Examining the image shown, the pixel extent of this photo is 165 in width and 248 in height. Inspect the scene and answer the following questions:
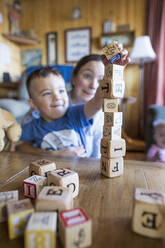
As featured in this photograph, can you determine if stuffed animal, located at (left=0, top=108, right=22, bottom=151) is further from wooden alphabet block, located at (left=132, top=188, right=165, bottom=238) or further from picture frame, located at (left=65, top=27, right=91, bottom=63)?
picture frame, located at (left=65, top=27, right=91, bottom=63)

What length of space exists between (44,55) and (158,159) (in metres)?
2.88

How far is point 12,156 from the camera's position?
785mm

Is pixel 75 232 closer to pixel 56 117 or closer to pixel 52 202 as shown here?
pixel 52 202

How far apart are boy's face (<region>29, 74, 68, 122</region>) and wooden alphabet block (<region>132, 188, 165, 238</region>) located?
701 mm

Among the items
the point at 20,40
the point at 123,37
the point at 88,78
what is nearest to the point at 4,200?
the point at 88,78

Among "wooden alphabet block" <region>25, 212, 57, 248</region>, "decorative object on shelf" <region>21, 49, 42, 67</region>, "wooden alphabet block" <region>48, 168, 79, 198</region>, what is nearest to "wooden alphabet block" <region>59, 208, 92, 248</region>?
"wooden alphabet block" <region>25, 212, 57, 248</region>

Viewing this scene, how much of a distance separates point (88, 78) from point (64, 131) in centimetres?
35

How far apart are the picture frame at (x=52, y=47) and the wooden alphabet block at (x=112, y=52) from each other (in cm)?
314

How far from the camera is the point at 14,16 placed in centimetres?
339

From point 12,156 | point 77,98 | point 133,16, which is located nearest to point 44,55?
point 133,16

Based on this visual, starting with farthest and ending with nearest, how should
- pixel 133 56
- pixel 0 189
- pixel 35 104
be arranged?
pixel 133 56
pixel 35 104
pixel 0 189

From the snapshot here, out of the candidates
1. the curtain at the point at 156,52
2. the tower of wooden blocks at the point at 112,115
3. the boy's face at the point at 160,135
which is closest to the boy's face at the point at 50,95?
the tower of wooden blocks at the point at 112,115

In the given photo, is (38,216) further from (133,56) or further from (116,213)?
(133,56)

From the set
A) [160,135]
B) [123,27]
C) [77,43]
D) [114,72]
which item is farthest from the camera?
[77,43]
